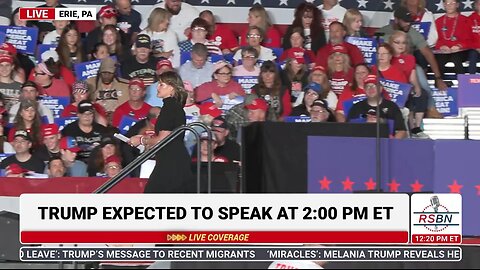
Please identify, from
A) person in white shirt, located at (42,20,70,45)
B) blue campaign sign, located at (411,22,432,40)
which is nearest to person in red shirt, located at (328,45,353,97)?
blue campaign sign, located at (411,22,432,40)

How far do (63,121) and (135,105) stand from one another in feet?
2.51

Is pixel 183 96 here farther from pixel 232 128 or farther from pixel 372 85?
pixel 372 85

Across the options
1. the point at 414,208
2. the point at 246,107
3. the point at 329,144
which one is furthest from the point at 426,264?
the point at 246,107

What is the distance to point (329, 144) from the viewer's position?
40.2 ft

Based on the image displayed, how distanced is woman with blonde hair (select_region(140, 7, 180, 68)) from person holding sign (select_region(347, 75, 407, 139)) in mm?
2435

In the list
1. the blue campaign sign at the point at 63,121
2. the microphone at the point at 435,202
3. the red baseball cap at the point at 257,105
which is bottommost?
A: the microphone at the point at 435,202

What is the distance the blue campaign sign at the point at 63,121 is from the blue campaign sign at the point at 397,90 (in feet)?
10.6

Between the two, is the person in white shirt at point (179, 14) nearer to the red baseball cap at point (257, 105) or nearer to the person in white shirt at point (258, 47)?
the person in white shirt at point (258, 47)

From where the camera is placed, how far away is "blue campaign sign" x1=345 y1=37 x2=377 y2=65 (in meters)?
16.3

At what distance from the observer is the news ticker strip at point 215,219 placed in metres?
11.3

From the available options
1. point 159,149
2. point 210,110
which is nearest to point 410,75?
point 210,110

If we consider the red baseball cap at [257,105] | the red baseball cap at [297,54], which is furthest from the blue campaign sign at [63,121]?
the red baseball cap at [297,54]

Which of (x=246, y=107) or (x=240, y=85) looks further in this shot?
(x=240, y=85)

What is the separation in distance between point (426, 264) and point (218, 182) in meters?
1.94
